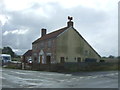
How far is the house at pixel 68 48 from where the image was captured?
48.0 meters

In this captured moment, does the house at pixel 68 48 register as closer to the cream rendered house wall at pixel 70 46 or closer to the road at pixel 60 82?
the cream rendered house wall at pixel 70 46

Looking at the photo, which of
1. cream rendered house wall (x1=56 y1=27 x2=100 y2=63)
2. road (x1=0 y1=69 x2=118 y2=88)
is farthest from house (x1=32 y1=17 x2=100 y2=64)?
road (x1=0 y1=69 x2=118 y2=88)

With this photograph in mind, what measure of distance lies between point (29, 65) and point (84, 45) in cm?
1541

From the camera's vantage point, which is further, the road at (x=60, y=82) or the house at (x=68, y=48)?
the house at (x=68, y=48)

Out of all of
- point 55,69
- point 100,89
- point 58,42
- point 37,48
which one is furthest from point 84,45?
point 100,89

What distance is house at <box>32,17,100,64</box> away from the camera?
4797cm

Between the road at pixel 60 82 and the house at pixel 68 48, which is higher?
the house at pixel 68 48

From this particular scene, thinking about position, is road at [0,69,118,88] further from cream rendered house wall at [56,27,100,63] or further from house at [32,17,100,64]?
cream rendered house wall at [56,27,100,63]

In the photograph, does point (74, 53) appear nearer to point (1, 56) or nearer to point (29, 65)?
point (29, 65)

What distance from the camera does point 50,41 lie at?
51.2 m

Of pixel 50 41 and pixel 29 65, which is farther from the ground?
pixel 50 41

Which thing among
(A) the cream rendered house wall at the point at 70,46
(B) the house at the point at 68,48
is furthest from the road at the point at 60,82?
(A) the cream rendered house wall at the point at 70,46

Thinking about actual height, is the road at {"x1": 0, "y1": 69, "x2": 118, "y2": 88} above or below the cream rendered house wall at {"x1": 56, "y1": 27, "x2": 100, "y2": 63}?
below

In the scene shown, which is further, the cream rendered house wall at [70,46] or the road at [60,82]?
the cream rendered house wall at [70,46]
